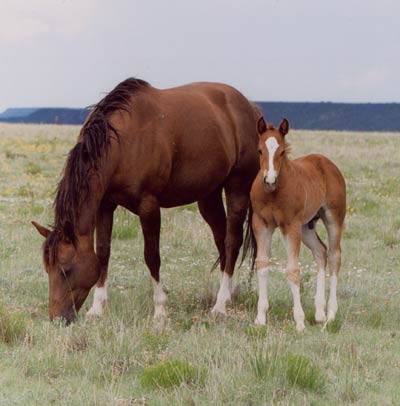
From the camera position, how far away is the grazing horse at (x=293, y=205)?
6.30 m

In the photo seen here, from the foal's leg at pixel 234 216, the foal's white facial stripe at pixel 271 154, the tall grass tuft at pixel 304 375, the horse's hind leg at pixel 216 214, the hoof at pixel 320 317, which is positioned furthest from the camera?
the horse's hind leg at pixel 216 214

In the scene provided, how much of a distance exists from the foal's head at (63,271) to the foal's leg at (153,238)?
81cm

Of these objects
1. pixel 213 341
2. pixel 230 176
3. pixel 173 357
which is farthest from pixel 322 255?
pixel 173 357

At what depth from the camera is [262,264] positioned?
6672mm

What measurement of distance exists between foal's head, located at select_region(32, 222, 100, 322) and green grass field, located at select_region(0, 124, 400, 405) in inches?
8.1

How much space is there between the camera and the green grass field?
15.5ft

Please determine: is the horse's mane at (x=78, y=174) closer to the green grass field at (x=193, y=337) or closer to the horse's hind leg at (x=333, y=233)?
the green grass field at (x=193, y=337)

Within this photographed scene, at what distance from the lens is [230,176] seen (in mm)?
8219

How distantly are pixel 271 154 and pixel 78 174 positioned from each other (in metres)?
1.69

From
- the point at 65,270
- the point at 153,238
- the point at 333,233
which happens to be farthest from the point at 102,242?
the point at 333,233

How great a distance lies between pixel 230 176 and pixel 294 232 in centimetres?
179

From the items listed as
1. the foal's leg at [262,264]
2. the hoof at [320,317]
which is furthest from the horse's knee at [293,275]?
the hoof at [320,317]

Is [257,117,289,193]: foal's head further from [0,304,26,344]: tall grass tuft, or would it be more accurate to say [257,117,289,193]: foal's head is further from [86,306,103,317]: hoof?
[0,304,26,344]: tall grass tuft

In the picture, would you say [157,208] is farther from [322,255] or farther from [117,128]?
[322,255]
